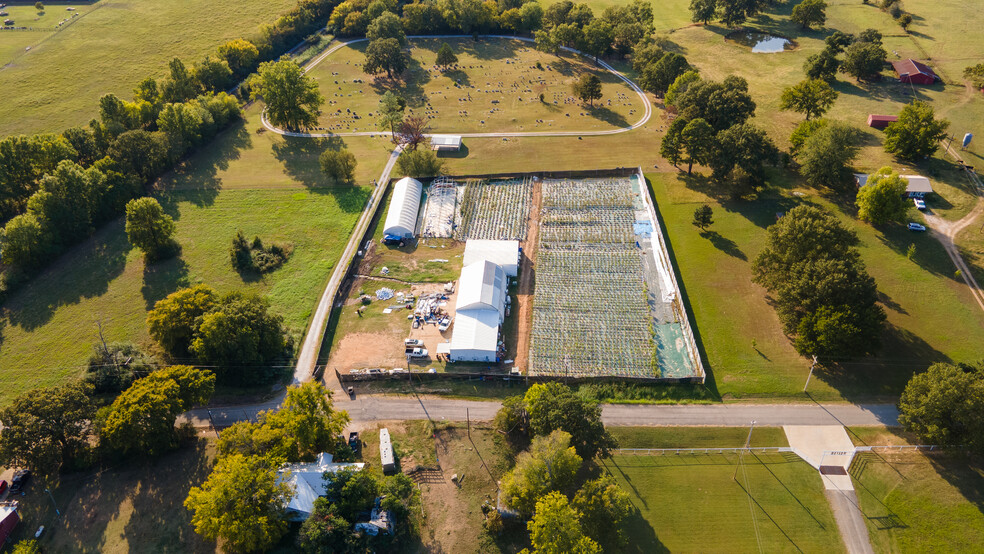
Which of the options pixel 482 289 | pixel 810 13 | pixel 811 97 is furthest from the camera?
pixel 810 13

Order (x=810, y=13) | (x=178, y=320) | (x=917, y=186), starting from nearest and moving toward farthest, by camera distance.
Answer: (x=178, y=320)
(x=917, y=186)
(x=810, y=13)

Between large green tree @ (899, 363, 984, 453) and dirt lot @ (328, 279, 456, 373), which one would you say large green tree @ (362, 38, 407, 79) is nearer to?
dirt lot @ (328, 279, 456, 373)

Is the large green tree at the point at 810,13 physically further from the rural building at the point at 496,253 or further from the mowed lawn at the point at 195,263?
the rural building at the point at 496,253

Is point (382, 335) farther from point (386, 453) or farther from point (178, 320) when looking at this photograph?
point (178, 320)

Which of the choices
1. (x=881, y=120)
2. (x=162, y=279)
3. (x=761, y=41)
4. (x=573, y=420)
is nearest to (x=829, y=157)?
(x=881, y=120)

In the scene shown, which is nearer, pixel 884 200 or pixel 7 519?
pixel 7 519

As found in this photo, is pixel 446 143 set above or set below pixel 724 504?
above

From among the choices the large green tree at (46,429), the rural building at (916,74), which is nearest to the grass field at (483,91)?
the rural building at (916,74)

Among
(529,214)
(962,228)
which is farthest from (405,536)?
Answer: (962,228)
